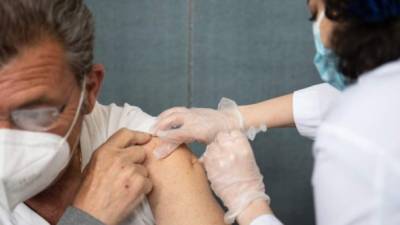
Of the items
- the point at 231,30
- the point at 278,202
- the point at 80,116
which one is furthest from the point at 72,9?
the point at 278,202

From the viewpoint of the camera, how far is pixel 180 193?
4.24 feet

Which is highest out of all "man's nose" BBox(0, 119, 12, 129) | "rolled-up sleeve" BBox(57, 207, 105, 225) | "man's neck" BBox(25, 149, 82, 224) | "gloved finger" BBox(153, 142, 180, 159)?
"man's nose" BBox(0, 119, 12, 129)

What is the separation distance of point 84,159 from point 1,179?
0.93 feet

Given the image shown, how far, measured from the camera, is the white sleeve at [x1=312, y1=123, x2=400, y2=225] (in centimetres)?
81

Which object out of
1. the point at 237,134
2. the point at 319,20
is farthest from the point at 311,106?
the point at 319,20

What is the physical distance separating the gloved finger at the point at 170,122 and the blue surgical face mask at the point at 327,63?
0.44 metres

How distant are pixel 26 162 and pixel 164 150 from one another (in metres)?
0.33

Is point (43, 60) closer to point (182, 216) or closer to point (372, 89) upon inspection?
point (182, 216)

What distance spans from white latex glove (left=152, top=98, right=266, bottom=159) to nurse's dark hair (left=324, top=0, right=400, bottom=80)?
0.55 metres

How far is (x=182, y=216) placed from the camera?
4.17 feet

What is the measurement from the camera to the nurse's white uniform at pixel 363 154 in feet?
2.67

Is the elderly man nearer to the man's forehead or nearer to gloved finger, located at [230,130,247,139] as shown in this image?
the man's forehead

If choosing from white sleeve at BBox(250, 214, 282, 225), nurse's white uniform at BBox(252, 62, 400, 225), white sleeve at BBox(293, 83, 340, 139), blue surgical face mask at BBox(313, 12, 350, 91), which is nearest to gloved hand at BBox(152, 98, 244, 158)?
white sleeve at BBox(293, 83, 340, 139)

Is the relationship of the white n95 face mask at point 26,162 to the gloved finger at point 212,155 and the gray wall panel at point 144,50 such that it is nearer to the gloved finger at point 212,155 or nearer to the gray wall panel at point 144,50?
the gloved finger at point 212,155
